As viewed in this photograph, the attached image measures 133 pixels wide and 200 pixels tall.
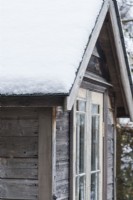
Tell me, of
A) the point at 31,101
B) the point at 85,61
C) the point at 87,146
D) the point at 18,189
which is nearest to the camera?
the point at 31,101

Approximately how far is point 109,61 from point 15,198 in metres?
2.15

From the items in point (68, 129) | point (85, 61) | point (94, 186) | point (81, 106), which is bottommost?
point (94, 186)

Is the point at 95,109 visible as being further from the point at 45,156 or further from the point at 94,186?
the point at 45,156

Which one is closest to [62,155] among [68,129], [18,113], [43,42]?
[68,129]

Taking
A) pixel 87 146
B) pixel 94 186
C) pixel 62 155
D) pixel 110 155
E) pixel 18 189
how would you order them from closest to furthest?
Answer: pixel 18 189 → pixel 62 155 → pixel 87 146 → pixel 94 186 → pixel 110 155

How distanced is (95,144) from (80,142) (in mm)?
634

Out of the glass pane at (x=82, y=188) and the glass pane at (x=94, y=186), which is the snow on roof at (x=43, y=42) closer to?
the glass pane at (x=82, y=188)

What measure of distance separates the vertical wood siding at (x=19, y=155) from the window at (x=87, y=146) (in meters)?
0.60

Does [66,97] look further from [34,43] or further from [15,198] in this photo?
[15,198]

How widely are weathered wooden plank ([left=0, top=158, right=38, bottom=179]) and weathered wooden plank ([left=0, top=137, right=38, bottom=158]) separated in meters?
0.05

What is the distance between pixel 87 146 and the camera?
5766 millimetres

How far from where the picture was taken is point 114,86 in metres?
6.71

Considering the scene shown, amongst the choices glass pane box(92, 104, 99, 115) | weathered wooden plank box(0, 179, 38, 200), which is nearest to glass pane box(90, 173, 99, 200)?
glass pane box(92, 104, 99, 115)

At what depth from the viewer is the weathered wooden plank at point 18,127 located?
4758 millimetres
